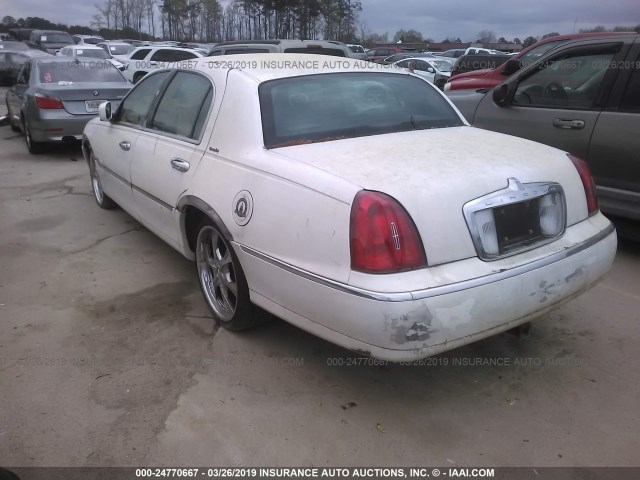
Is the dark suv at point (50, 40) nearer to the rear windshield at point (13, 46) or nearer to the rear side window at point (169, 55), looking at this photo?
the rear windshield at point (13, 46)

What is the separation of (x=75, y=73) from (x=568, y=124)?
752 cm

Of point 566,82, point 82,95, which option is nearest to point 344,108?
point 566,82

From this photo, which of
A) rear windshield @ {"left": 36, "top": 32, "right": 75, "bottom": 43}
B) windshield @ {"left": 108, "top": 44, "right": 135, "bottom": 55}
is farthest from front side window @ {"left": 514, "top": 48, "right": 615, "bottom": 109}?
rear windshield @ {"left": 36, "top": 32, "right": 75, "bottom": 43}

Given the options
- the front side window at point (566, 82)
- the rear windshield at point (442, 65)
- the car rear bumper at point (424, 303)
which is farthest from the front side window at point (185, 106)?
the rear windshield at point (442, 65)

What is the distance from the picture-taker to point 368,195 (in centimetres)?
226

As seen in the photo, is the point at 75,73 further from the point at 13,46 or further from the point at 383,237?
the point at 13,46

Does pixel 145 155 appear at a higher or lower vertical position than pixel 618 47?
lower

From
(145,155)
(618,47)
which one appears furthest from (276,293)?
(618,47)

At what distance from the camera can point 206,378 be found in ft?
9.39

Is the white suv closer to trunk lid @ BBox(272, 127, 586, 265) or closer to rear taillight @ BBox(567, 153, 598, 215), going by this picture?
trunk lid @ BBox(272, 127, 586, 265)

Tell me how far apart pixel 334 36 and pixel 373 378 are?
49.6 metres

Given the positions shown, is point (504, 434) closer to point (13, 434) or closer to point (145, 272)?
point (13, 434)

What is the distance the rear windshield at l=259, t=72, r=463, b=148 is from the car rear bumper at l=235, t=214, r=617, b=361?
2.44 feet

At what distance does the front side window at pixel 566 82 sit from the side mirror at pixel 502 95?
101 mm
